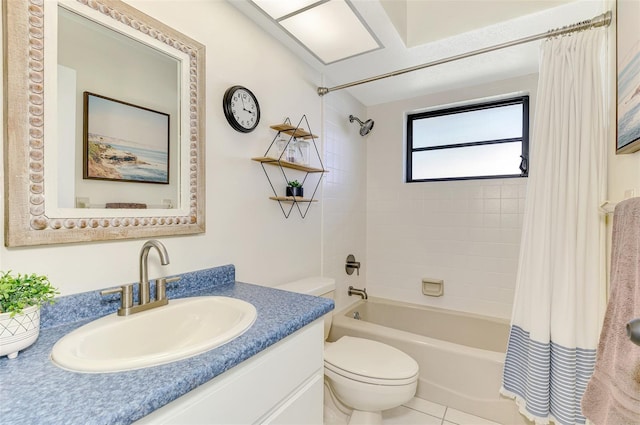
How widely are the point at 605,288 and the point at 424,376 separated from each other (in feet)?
3.55

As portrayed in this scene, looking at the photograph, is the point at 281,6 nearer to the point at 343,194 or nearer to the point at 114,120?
the point at 114,120

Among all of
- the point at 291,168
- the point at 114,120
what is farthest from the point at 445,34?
the point at 114,120

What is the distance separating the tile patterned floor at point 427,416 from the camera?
168cm

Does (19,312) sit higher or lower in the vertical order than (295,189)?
lower

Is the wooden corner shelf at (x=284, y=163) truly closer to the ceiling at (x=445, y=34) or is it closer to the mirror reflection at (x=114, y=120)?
the mirror reflection at (x=114, y=120)

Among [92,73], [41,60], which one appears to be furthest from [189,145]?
[41,60]

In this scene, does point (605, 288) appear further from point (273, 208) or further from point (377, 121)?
point (377, 121)

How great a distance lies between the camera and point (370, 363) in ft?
4.92

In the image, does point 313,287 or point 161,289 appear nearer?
point 161,289

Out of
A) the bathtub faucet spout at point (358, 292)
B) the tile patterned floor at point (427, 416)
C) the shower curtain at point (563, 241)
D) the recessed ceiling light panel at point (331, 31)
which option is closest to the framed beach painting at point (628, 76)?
the shower curtain at point (563, 241)

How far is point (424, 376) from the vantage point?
185 cm

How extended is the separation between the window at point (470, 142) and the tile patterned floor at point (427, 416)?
1.68 metres

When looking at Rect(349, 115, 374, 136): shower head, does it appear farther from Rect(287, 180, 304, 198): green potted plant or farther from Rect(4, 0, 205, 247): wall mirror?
Rect(4, 0, 205, 247): wall mirror

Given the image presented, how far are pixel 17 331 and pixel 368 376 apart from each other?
4.22 ft
